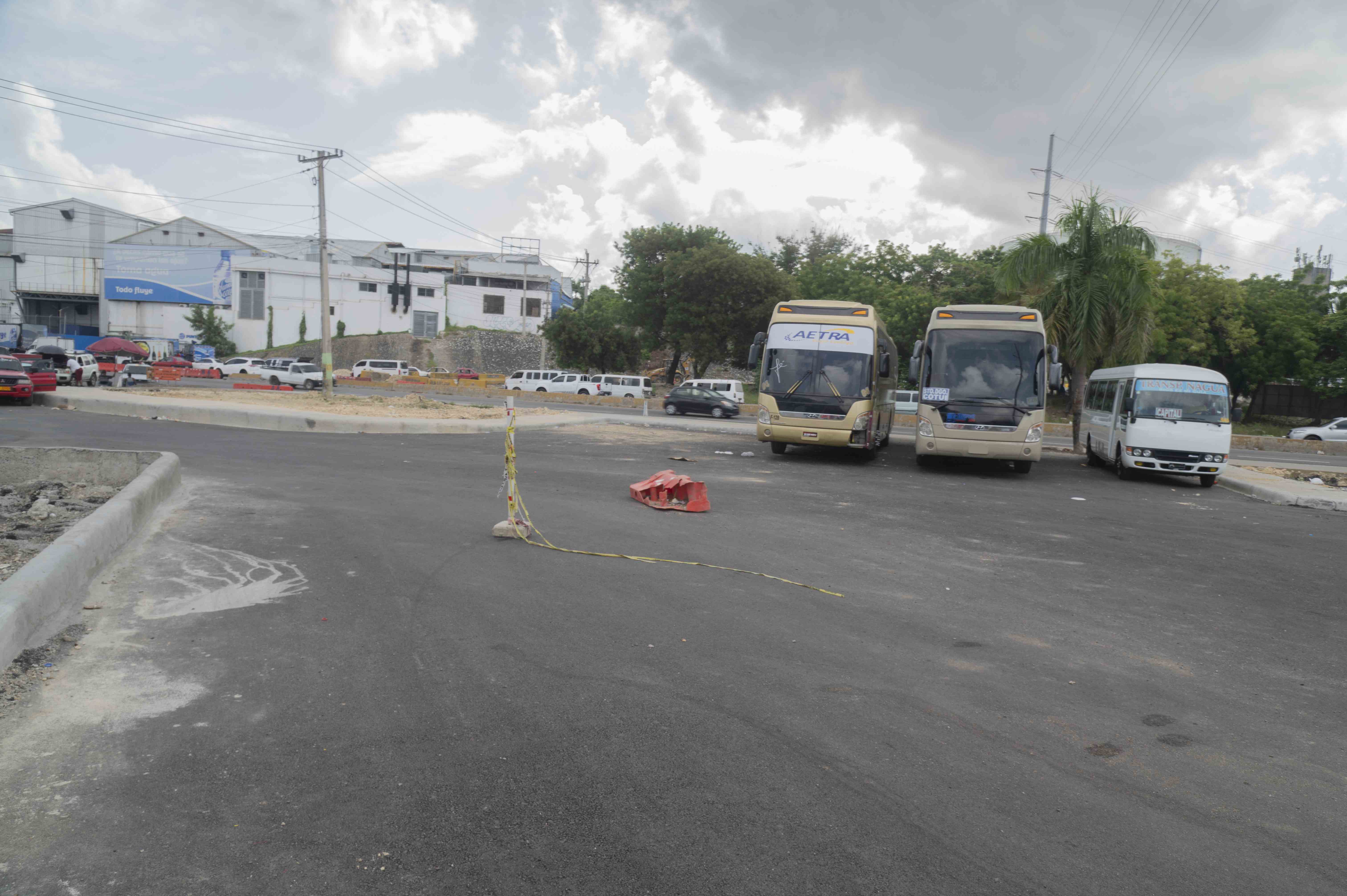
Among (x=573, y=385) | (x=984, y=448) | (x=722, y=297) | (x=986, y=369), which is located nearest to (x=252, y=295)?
(x=573, y=385)

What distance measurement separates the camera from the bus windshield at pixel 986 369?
17578 mm

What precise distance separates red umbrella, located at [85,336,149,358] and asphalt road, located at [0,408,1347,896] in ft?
162

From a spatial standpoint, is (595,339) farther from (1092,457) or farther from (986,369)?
(986,369)

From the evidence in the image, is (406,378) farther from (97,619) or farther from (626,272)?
(97,619)

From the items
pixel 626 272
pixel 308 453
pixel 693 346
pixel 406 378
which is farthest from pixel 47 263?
pixel 308 453

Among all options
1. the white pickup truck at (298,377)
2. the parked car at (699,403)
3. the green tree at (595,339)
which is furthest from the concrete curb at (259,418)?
the green tree at (595,339)

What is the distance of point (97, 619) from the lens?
569cm

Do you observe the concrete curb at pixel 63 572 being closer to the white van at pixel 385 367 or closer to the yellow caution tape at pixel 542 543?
the yellow caution tape at pixel 542 543

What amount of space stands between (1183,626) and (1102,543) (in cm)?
387

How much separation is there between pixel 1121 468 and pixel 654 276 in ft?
137

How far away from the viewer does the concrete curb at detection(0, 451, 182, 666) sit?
478cm

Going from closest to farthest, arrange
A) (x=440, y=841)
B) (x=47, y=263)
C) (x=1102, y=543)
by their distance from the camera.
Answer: (x=440, y=841) → (x=1102, y=543) → (x=47, y=263)

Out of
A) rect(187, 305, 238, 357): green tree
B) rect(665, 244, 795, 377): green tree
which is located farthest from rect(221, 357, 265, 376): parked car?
rect(665, 244, 795, 377): green tree

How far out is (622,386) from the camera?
5003 cm
